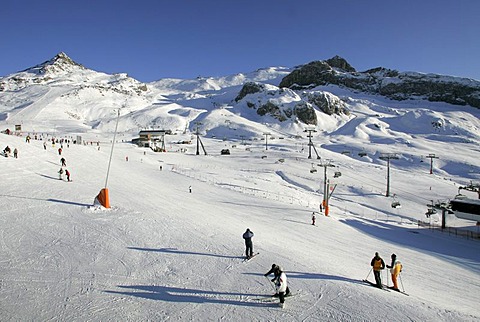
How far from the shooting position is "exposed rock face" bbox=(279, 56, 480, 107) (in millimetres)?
134000

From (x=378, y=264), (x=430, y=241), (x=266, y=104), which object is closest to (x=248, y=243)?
(x=378, y=264)

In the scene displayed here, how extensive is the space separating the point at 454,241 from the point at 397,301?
1769 cm

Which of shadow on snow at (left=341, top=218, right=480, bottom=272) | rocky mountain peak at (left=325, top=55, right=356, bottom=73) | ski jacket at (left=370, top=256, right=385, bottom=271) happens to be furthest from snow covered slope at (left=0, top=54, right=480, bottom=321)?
rocky mountain peak at (left=325, top=55, right=356, bottom=73)

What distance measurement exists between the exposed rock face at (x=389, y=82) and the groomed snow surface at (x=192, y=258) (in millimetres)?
146295

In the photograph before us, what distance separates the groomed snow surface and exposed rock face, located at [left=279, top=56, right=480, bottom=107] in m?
146

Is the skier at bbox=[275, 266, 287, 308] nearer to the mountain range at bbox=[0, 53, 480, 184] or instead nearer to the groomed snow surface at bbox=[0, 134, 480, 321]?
the groomed snow surface at bbox=[0, 134, 480, 321]

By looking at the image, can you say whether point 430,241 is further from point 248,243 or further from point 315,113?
point 315,113

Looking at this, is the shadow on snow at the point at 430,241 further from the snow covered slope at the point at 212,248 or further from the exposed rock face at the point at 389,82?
the exposed rock face at the point at 389,82

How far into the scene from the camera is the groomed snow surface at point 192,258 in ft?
21.4

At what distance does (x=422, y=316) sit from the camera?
662 cm

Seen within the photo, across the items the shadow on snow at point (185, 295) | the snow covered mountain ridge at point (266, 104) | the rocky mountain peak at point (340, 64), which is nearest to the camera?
the shadow on snow at point (185, 295)

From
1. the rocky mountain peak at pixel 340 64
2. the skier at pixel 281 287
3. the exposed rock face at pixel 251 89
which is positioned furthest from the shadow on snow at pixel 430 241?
the rocky mountain peak at pixel 340 64

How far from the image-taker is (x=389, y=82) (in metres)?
157

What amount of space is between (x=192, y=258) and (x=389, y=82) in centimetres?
17659
